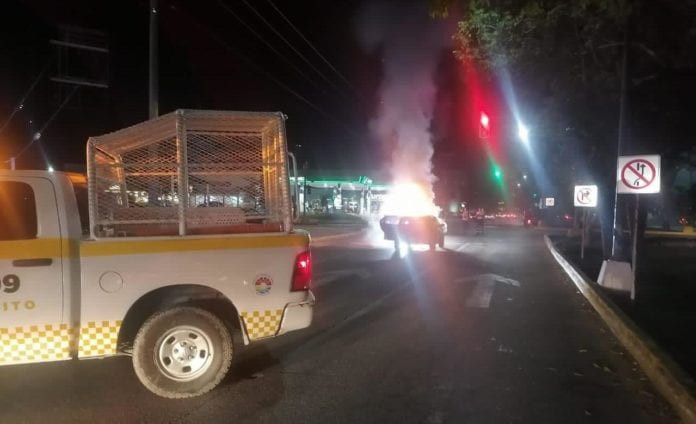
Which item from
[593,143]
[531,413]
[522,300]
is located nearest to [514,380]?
[531,413]

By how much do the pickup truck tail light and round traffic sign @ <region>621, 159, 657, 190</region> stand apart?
7.25m

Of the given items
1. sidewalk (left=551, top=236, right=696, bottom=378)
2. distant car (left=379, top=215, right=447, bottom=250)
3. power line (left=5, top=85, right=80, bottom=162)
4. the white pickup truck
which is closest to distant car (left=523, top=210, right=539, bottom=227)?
distant car (left=379, top=215, right=447, bottom=250)

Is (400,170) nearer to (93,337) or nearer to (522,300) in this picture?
(522,300)

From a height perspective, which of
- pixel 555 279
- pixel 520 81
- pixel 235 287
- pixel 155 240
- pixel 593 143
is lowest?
pixel 555 279

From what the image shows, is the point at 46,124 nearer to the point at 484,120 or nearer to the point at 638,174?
the point at 484,120

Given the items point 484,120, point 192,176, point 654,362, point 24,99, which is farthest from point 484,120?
point 24,99

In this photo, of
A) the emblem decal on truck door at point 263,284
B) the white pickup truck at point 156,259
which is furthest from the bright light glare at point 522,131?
the emblem decal on truck door at point 263,284

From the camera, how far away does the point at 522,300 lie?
12211 millimetres

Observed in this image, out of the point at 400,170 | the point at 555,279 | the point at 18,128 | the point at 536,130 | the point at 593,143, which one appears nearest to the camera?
the point at 555,279

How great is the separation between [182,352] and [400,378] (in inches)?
85.6

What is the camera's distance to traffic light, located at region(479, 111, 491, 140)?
57.9ft

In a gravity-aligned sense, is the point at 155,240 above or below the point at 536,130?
below

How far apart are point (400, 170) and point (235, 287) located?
4441cm

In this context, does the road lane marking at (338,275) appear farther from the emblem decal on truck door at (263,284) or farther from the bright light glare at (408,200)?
the bright light glare at (408,200)
